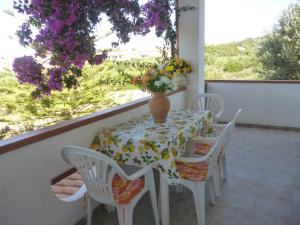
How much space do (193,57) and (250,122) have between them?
158 cm

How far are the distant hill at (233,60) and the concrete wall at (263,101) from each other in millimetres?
1107

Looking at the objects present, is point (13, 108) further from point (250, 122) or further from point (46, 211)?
point (250, 122)

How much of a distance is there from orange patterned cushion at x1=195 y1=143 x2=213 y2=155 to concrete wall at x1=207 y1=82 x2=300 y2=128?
245 centimetres

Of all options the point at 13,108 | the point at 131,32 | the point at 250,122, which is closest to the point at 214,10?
the point at 250,122

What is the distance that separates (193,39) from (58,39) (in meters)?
2.24

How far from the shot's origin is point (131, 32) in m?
2.95

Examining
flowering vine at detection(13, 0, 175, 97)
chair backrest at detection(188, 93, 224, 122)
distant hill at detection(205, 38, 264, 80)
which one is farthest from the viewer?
distant hill at detection(205, 38, 264, 80)

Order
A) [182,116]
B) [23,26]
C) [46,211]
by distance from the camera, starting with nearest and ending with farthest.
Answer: [46,211]
[23,26]
[182,116]

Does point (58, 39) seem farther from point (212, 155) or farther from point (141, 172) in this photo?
point (212, 155)

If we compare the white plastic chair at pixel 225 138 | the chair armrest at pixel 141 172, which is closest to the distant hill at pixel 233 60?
the white plastic chair at pixel 225 138

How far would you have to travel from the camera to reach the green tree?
17.4 feet

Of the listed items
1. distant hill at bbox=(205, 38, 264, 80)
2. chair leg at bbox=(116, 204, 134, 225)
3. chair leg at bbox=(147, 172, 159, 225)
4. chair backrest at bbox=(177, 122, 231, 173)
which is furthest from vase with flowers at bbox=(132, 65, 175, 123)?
distant hill at bbox=(205, 38, 264, 80)

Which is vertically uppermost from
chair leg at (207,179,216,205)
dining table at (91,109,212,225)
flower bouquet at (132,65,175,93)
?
flower bouquet at (132,65,175,93)

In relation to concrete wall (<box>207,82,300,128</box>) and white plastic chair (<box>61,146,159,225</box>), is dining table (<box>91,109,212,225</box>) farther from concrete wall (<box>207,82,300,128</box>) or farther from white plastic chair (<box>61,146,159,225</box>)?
concrete wall (<box>207,82,300,128</box>)
